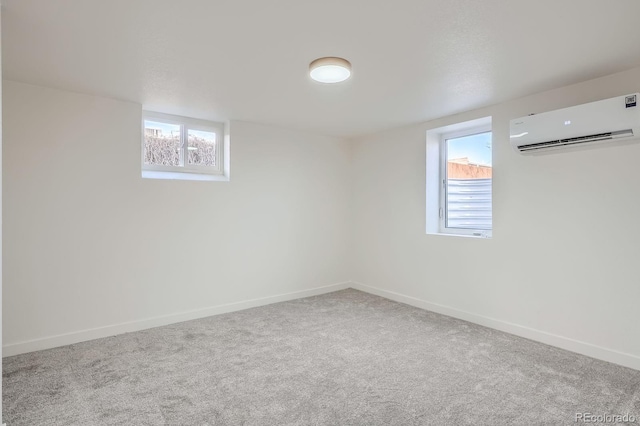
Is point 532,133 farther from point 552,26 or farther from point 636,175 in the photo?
point 552,26

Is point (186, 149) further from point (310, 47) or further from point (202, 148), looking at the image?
point (310, 47)

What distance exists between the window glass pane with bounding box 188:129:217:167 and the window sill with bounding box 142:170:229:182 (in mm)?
160

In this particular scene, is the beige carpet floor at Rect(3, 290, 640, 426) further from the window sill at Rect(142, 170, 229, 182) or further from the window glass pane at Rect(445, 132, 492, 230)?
the window sill at Rect(142, 170, 229, 182)

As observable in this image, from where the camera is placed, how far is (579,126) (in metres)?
2.66

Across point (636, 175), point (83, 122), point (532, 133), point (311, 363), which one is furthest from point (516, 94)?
point (83, 122)

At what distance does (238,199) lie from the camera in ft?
13.7

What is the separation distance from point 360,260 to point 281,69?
10.4 feet

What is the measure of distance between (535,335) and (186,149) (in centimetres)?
400

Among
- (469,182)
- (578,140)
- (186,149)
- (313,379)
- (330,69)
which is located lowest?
(313,379)

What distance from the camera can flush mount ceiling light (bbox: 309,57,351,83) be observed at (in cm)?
242

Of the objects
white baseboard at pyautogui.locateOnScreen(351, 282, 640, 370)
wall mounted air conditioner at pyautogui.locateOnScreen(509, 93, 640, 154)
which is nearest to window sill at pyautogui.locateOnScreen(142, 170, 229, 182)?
white baseboard at pyautogui.locateOnScreen(351, 282, 640, 370)

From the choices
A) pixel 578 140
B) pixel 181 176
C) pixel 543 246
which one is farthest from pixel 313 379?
pixel 578 140

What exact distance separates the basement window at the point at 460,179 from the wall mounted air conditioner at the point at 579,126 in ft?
2.07

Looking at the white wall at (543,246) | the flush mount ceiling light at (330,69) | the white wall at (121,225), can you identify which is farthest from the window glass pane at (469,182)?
the flush mount ceiling light at (330,69)
